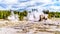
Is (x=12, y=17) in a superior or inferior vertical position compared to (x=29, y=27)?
superior

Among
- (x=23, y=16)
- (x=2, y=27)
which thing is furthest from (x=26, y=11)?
(x=2, y=27)

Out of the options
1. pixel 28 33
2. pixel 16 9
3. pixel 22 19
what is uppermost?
pixel 16 9

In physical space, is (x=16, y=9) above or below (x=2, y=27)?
above

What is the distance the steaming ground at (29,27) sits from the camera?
3.74 ft

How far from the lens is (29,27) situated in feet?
3.77

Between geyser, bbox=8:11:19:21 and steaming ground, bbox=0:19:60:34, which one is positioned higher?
geyser, bbox=8:11:19:21

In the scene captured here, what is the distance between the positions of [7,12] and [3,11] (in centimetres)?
4

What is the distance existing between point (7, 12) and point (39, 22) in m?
0.33

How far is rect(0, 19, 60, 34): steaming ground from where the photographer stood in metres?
1.14

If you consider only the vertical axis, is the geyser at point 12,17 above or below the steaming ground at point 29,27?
above

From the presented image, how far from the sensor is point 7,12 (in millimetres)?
1142

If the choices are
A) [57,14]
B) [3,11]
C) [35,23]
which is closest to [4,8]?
[3,11]

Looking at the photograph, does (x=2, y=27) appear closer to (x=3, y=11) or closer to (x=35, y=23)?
(x=3, y=11)

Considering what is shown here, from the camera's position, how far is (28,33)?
1.15 metres
